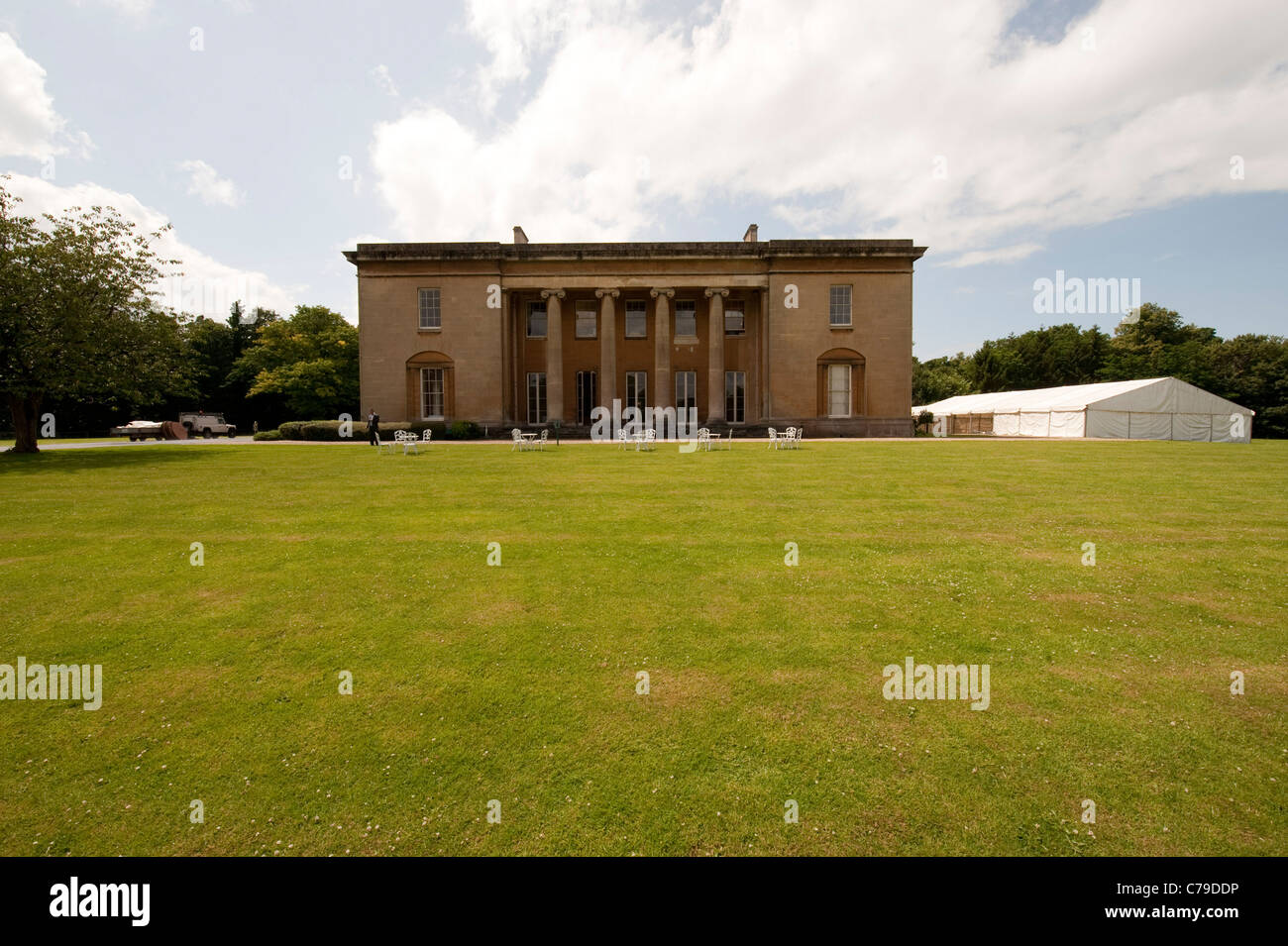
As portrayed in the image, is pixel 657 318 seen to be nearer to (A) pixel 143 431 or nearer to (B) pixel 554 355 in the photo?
(B) pixel 554 355

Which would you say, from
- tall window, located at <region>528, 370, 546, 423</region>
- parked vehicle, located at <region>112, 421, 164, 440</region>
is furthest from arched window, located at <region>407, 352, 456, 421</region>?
parked vehicle, located at <region>112, 421, 164, 440</region>

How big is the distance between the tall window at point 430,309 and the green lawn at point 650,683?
28585 mm

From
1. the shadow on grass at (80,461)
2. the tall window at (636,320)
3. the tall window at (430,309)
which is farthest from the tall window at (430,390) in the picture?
the shadow on grass at (80,461)

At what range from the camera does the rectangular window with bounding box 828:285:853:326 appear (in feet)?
119

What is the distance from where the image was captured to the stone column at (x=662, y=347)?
118 ft

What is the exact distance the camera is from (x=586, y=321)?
3834 cm

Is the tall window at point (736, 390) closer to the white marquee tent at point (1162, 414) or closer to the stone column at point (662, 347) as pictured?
the stone column at point (662, 347)

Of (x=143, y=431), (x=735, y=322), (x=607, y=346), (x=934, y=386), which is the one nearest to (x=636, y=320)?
(x=607, y=346)

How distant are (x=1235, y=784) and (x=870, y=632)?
2414 millimetres

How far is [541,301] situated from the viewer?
3838 cm

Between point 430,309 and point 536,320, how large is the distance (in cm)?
673

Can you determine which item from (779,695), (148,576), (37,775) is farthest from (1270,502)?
(148,576)
